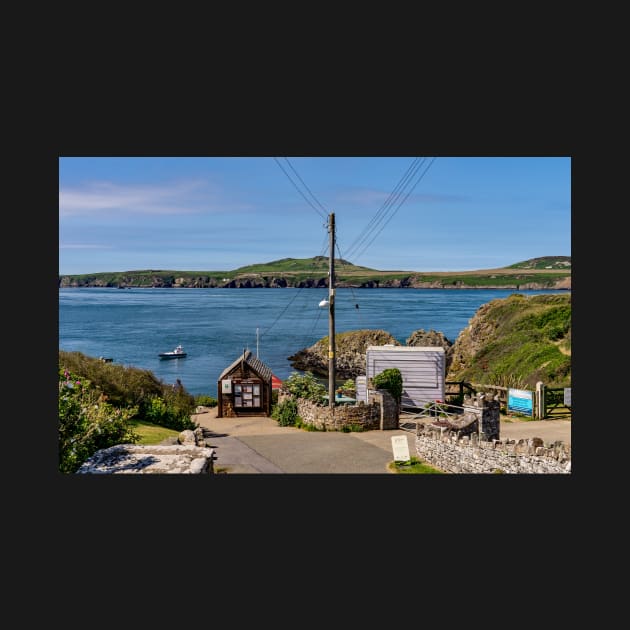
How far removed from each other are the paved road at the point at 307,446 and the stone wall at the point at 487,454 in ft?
2.85

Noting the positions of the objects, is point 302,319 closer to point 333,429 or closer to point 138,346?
point 138,346

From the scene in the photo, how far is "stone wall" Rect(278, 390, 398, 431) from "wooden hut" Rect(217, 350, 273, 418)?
339 cm

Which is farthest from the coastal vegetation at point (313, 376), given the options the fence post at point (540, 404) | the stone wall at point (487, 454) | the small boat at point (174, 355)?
the small boat at point (174, 355)

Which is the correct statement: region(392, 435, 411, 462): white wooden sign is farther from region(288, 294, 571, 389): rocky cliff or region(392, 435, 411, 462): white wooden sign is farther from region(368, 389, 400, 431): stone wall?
region(288, 294, 571, 389): rocky cliff

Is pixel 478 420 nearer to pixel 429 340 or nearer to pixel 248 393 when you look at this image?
pixel 248 393

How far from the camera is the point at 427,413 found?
19.1 metres

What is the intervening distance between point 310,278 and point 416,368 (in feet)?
195

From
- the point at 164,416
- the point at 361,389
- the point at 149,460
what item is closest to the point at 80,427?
the point at 149,460

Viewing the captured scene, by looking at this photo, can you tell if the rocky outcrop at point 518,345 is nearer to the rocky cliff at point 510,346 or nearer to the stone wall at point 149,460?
the rocky cliff at point 510,346

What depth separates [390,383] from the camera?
17703mm

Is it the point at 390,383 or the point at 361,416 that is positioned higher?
the point at 390,383

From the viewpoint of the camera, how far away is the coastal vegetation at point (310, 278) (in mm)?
53219

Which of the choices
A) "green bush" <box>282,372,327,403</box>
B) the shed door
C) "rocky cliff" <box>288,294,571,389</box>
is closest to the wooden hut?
the shed door

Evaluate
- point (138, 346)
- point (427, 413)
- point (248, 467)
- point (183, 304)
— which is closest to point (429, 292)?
point (183, 304)
